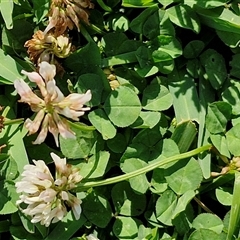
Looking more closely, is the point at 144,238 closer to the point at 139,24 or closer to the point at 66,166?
the point at 66,166

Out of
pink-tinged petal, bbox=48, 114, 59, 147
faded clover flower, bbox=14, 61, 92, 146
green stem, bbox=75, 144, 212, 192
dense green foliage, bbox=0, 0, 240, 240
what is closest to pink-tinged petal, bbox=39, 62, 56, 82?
faded clover flower, bbox=14, 61, 92, 146

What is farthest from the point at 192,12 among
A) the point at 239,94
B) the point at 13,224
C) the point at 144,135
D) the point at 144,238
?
the point at 13,224

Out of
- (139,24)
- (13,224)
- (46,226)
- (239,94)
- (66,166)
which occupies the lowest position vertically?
(13,224)

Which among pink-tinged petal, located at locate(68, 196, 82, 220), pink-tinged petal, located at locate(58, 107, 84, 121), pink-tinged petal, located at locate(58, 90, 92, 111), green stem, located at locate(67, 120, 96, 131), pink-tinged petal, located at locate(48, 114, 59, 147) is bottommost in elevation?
pink-tinged petal, located at locate(68, 196, 82, 220)

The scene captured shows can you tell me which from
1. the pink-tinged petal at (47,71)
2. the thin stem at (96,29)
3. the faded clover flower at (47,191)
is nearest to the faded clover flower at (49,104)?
the pink-tinged petal at (47,71)

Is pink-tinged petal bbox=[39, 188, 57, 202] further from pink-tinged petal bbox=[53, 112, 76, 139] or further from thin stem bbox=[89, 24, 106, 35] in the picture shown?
thin stem bbox=[89, 24, 106, 35]

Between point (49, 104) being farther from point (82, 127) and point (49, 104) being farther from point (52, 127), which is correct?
point (82, 127)
